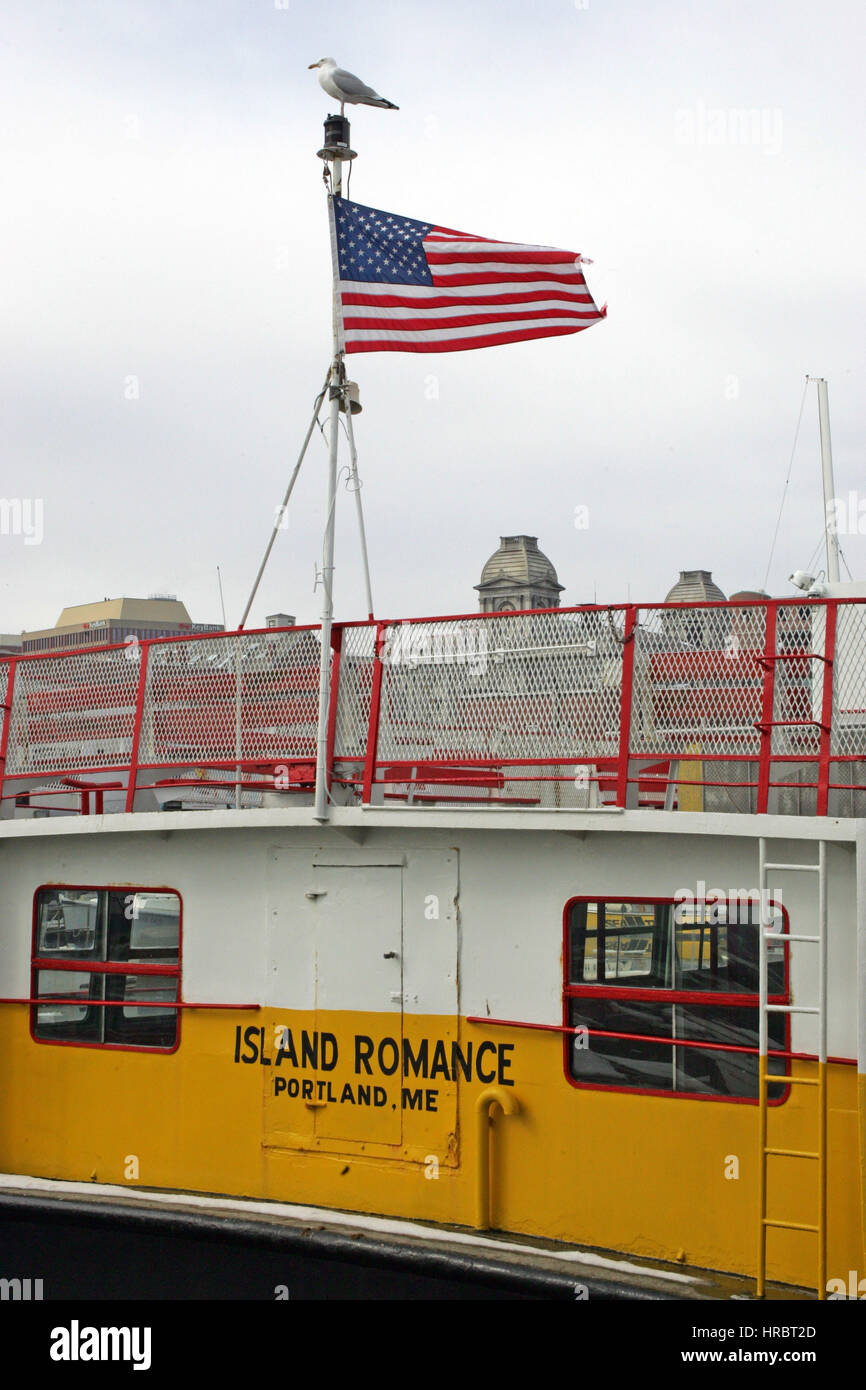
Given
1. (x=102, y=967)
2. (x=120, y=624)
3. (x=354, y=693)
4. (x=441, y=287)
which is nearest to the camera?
(x=354, y=693)

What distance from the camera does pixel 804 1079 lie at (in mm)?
6801

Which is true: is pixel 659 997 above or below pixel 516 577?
below

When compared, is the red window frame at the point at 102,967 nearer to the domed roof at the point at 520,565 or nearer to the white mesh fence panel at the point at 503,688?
the white mesh fence panel at the point at 503,688

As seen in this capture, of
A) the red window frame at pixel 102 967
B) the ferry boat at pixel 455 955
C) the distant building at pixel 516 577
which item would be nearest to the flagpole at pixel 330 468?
the ferry boat at pixel 455 955

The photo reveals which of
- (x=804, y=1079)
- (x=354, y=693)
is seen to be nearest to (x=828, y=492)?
(x=354, y=693)

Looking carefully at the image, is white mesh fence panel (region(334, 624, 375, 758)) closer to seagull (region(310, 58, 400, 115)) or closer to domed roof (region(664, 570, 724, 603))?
seagull (region(310, 58, 400, 115))

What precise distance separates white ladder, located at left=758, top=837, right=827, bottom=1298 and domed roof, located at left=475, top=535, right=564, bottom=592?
7977cm

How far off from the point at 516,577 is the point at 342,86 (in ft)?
288

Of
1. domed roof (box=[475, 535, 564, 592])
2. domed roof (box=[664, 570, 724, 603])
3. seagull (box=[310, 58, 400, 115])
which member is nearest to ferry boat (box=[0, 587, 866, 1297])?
seagull (box=[310, 58, 400, 115])

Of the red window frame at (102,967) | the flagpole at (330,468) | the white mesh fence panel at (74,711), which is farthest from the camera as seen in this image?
the white mesh fence panel at (74,711)

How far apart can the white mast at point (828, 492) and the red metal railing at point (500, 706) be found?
254cm

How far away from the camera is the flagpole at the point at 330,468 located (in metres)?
8.02

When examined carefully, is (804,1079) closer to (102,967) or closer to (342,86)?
(102,967)
